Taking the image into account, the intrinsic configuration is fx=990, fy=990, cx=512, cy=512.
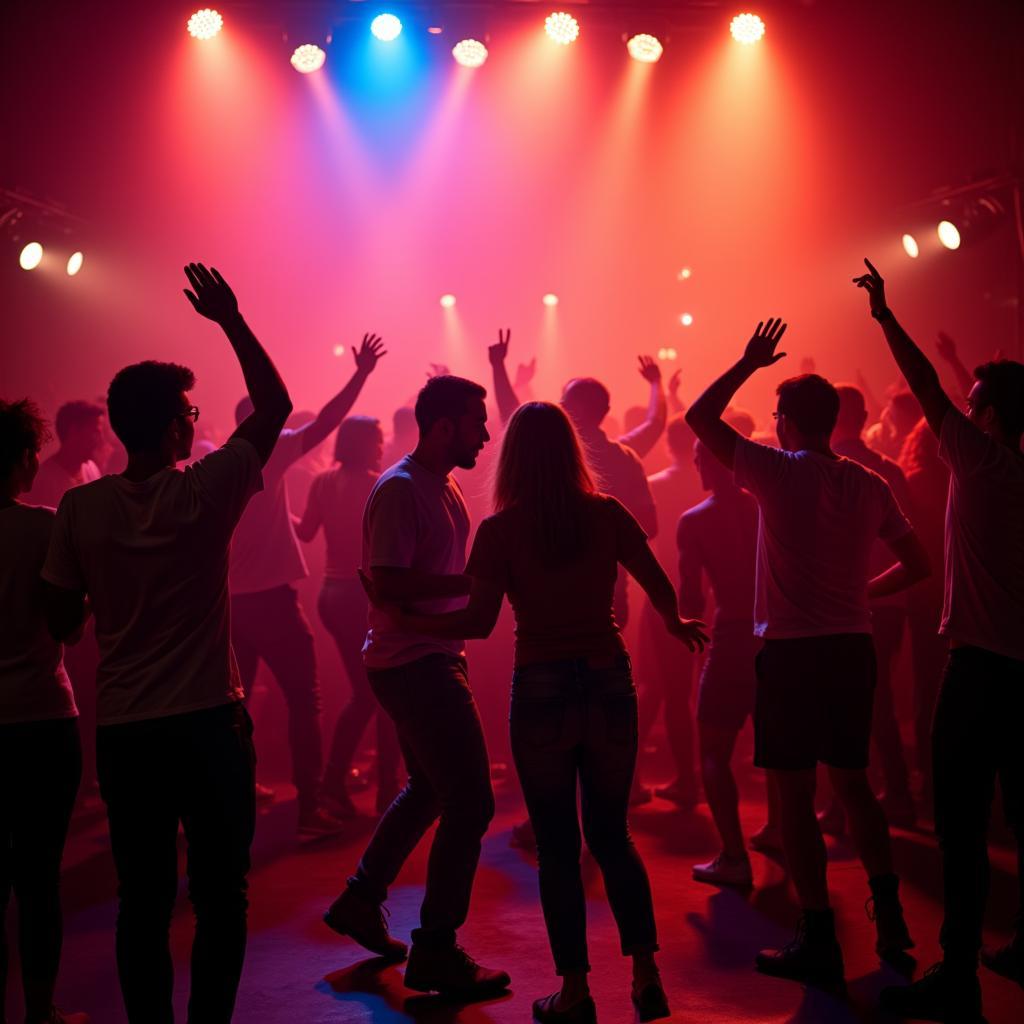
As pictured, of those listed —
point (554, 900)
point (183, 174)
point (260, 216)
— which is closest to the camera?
point (554, 900)

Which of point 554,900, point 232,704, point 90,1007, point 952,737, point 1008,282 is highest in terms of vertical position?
point 1008,282

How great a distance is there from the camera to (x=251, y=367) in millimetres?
2484

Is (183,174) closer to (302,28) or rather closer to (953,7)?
(302,28)

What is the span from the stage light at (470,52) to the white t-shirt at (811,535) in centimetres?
599

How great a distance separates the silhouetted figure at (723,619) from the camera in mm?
4234

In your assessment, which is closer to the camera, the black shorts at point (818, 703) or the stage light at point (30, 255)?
the black shorts at point (818, 703)

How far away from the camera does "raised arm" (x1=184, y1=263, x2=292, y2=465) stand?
2.43 m

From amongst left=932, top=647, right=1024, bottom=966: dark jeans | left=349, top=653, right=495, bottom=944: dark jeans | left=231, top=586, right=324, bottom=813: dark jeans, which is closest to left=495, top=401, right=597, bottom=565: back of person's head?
left=349, top=653, right=495, bottom=944: dark jeans

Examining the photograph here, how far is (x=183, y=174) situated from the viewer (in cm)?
1002

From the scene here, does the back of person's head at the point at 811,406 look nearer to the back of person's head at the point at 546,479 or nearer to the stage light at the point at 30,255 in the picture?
the back of person's head at the point at 546,479

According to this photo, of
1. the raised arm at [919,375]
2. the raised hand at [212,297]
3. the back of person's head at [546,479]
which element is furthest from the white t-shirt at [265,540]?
the raised arm at [919,375]

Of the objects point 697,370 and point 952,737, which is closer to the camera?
Answer: point 952,737

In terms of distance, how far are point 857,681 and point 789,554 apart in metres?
0.47

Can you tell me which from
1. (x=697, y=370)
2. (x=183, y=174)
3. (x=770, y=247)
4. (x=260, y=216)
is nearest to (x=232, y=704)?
(x=183, y=174)
